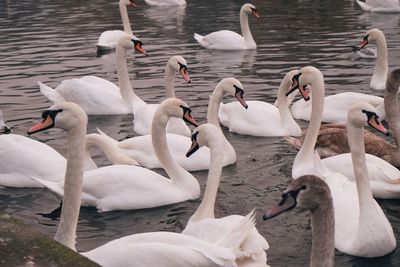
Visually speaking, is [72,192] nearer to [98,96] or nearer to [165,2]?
[98,96]

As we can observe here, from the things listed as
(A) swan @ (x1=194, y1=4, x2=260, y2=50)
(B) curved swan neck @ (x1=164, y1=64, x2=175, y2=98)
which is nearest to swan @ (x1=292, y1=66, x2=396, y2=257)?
(B) curved swan neck @ (x1=164, y1=64, x2=175, y2=98)

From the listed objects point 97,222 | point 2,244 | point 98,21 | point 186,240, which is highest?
point 2,244

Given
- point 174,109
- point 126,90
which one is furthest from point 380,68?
point 174,109

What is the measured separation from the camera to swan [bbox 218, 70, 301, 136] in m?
11.6

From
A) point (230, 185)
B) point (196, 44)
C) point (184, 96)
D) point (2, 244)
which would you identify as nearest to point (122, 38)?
point (184, 96)

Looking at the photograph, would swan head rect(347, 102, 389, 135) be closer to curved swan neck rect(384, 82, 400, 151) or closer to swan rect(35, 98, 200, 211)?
curved swan neck rect(384, 82, 400, 151)

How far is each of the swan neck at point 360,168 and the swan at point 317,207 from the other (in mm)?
2028

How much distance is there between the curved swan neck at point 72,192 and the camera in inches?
265

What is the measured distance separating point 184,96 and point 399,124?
5.12 m

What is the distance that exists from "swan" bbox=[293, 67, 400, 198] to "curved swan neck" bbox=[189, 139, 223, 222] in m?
1.32

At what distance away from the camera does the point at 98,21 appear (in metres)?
26.4

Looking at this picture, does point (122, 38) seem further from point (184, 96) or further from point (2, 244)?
point (2, 244)

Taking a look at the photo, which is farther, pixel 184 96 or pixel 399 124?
pixel 184 96

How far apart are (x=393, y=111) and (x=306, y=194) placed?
4872 mm
